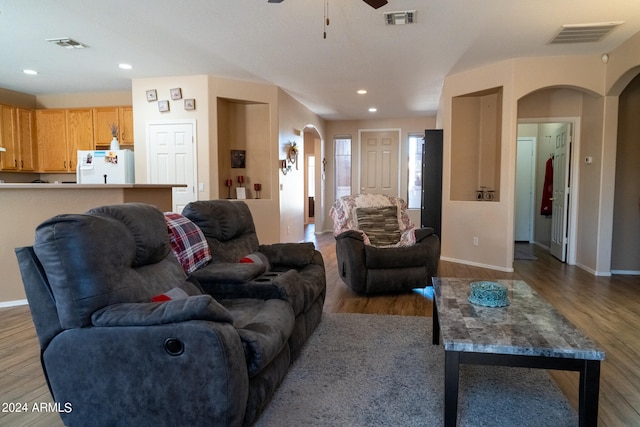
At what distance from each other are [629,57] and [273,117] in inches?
172

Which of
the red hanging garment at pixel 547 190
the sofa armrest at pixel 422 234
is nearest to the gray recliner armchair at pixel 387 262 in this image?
the sofa armrest at pixel 422 234

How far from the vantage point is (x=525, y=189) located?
7445mm

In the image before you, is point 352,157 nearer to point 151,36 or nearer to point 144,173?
point 144,173

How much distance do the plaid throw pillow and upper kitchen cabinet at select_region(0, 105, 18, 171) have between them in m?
5.35

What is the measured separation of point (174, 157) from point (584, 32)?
513cm

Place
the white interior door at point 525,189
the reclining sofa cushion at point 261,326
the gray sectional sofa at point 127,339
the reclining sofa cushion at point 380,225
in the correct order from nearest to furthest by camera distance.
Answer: the gray sectional sofa at point 127,339
the reclining sofa cushion at point 261,326
the reclining sofa cushion at point 380,225
the white interior door at point 525,189

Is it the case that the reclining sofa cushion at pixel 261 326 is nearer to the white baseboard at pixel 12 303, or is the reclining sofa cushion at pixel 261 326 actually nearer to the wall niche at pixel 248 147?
the white baseboard at pixel 12 303

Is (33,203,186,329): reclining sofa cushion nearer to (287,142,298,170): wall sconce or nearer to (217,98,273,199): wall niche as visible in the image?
(217,98,273,199): wall niche

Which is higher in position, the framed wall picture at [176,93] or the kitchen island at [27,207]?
the framed wall picture at [176,93]

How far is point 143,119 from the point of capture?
573cm

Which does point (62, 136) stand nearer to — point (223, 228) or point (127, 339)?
point (223, 228)

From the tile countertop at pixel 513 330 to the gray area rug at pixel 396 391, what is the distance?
17.3 inches

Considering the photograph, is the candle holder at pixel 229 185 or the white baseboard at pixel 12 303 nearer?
the white baseboard at pixel 12 303

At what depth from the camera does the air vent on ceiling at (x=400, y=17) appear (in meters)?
3.39
